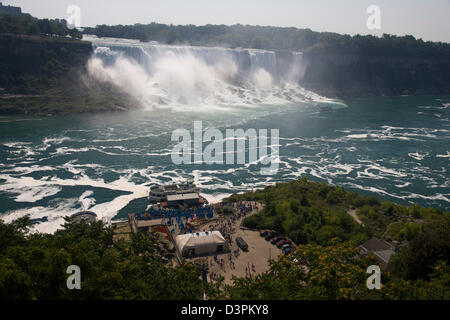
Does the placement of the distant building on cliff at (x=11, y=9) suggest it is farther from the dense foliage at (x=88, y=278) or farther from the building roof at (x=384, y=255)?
the building roof at (x=384, y=255)

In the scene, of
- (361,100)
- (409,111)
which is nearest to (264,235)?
(409,111)

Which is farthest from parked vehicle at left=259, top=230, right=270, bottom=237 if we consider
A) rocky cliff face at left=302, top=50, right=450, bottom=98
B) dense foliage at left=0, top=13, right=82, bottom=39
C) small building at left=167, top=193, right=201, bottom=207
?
rocky cliff face at left=302, top=50, right=450, bottom=98

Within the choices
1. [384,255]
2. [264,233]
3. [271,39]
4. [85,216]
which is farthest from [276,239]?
[271,39]

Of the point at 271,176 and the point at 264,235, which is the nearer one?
the point at 264,235

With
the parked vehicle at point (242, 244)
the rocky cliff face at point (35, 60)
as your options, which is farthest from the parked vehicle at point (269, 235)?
the rocky cliff face at point (35, 60)

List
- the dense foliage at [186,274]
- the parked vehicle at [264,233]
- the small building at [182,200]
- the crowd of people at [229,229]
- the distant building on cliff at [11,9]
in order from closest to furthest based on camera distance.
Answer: the dense foliage at [186,274] → the crowd of people at [229,229] → the parked vehicle at [264,233] → the small building at [182,200] → the distant building on cliff at [11,9]
